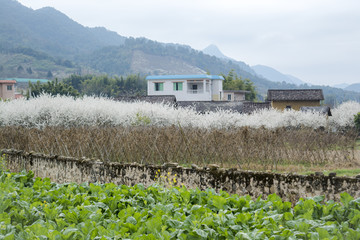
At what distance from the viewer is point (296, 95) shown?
34844mm

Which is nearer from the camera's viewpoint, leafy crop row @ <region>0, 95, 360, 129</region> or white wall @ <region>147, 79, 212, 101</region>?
leafy crop row @ <region>0, 95, 360, 129</region>

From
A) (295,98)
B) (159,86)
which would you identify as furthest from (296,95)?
(159,86)

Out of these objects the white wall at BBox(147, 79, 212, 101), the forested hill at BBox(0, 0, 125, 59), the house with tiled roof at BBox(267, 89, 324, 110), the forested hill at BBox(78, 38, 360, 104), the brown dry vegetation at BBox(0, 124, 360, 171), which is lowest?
the brown dry vegetation at BBox(0, 124, 360, 171)

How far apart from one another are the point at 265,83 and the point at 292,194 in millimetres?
145695

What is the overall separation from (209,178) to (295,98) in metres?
29.5

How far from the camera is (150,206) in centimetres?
425

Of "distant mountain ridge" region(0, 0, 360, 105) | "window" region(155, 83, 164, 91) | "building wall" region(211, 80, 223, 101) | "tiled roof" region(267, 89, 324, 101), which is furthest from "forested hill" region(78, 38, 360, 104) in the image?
"tiled roof" region(267, 89, 324, 101)

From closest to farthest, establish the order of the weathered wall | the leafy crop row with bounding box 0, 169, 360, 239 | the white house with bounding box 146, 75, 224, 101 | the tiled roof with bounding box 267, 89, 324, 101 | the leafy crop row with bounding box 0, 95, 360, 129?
the leafy crop row with bounding box 0, 169, 360, 239, the weathered wall, the leafy crop row with bounding box 0, 95, 360, 129, the tiled roof with bounding box 267, 89, 324, 101, the white house with bounding box 146, 75, 224, 101

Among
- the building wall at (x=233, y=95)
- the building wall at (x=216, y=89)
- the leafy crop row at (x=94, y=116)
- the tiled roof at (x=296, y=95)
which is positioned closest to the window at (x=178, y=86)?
the building wall at (x=216, y=89)

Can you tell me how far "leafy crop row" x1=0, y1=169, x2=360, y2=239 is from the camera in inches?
126

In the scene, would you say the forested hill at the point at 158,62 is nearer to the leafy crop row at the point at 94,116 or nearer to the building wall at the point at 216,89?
the building wall at the point at 216,89

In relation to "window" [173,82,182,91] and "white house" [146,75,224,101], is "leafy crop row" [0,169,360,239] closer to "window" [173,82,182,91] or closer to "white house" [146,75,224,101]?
"white house" [146,75,224,101]

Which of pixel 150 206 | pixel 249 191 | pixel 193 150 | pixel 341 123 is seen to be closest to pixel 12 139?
pixel 193 150

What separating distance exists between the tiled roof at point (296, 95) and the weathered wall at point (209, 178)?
28653mm
